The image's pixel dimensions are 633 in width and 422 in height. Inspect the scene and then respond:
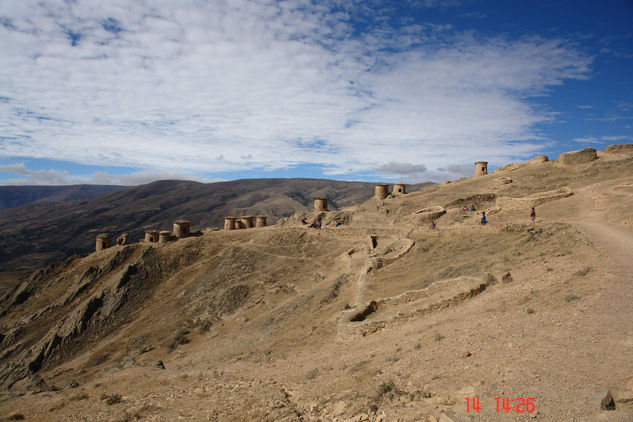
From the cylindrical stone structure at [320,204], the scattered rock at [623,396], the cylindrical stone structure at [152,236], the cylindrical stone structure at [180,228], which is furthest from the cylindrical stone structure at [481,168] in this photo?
the scattered rock at [623,396]

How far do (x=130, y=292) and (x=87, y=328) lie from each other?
367 cm

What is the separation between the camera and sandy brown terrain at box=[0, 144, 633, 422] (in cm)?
612

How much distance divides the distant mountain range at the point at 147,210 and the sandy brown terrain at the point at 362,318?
72.1 metres

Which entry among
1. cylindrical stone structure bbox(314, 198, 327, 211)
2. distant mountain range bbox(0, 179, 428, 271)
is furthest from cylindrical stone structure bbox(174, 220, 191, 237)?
distant mountain range bbox(0, 179, 428, 271)

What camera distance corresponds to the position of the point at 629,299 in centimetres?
771

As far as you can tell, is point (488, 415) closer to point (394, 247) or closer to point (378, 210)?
point (394, 247)

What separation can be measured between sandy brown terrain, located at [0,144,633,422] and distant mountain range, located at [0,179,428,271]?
237ft

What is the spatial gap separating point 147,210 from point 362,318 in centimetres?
13726

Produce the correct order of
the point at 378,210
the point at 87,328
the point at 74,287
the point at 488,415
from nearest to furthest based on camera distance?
1. the point at 488,415
2. the point at 87,328
3. the point at 74,287
4. the point at 378,210

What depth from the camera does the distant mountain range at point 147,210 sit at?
101m

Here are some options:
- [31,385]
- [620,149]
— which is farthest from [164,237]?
[620,149]

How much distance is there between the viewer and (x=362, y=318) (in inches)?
499

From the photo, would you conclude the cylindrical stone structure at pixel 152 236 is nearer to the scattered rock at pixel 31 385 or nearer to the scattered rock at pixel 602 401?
the scattered rock at pixel 31 385

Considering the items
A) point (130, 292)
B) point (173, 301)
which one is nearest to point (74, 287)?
point (130, 292)
